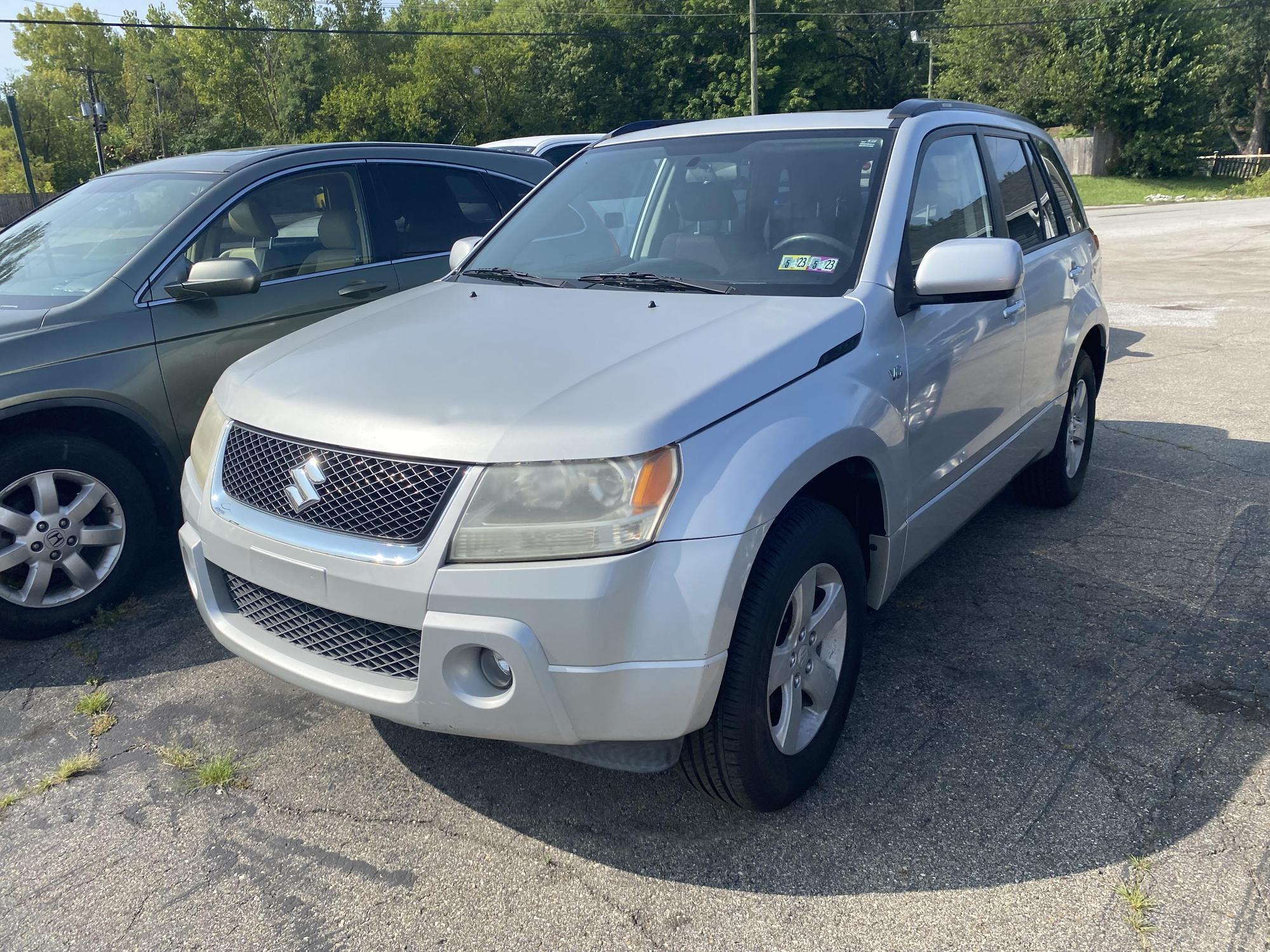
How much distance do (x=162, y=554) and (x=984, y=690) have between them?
3519 mm

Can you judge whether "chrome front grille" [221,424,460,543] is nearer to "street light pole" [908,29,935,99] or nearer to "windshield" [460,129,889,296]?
"windshield" [460,129,889,296]

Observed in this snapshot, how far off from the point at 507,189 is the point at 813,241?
300cm

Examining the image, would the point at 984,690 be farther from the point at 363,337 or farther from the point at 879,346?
the point at 363,337

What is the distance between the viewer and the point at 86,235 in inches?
180

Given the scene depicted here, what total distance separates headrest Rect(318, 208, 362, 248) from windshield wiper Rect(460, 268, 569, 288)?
1338 mm

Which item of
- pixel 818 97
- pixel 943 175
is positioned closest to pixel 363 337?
pixel 943 175

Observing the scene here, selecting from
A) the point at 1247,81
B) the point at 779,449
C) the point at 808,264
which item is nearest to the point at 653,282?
the point at 808,264

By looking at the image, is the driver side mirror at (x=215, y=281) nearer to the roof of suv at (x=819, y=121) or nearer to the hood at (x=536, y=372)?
the hood at (x=536, y=372)

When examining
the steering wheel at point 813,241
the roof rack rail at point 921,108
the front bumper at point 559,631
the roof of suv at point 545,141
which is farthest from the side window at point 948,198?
the roof of suv at point 545,141

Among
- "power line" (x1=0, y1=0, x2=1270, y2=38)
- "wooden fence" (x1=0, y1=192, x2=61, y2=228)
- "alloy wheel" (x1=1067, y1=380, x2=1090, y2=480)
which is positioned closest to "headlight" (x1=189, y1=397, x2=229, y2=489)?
"alloy wheel" (x1=1067, y1=380, x2=1090, y2=480)

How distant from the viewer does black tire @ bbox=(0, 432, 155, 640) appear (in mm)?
3738

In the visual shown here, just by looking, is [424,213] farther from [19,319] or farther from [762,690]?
[762,690]

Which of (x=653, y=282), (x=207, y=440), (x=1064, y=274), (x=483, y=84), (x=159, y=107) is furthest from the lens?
(x=159, y=107)

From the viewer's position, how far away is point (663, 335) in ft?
9.02
